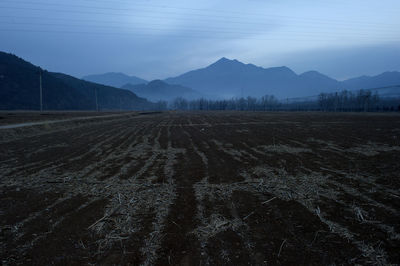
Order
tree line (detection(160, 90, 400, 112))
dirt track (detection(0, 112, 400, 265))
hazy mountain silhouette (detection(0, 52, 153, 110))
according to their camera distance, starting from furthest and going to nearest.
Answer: hazy mountain silhouette (detection(0, 52, 153, 110)) → tree line (detection(160, 90, 400, 112)) → dirt track (detection(0, 112, 400, 265))

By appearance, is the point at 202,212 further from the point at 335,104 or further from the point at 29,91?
the point at 29,91

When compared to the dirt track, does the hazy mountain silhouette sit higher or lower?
higher

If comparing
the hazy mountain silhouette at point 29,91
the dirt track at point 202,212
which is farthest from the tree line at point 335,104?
the hazy mountain silhouette at point 29,91

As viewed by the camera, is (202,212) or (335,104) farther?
(335,104)

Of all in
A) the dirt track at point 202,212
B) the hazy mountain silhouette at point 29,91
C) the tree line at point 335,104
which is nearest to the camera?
the dirt track at point 202,212

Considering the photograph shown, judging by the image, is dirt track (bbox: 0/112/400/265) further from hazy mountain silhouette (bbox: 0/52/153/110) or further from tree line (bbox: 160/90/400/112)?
hazy mountain silhouette (bbox: 0/52/153/110)

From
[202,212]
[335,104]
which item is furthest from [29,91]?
[335,104]

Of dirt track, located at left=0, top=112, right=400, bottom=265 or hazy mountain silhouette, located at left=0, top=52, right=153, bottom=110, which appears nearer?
A: dirt track, located at left=0, top=112, right=400, bottom=265

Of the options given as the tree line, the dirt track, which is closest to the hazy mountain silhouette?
the tree line

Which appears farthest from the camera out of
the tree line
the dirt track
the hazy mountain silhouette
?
the hazy mountain silhouette

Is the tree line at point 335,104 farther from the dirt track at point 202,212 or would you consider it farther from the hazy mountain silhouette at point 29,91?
the hazy mountain silhouette at point 29,91

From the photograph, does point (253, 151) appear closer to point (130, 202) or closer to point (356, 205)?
point (356, 205)

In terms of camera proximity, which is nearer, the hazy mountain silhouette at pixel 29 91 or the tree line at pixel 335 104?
the tree line at pixel 335 104

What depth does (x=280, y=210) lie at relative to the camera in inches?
197
